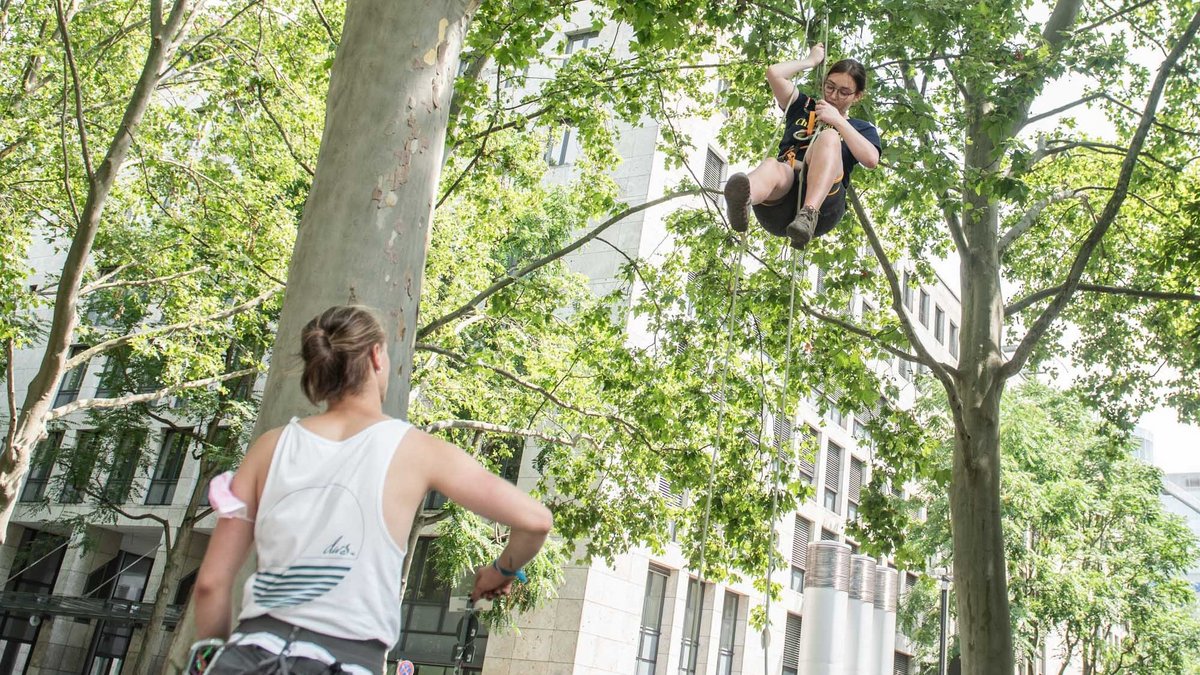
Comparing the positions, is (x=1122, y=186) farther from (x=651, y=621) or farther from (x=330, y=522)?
(x=651, y=621)

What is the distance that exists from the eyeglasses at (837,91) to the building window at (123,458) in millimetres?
20644

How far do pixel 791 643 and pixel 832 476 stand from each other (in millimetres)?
5317

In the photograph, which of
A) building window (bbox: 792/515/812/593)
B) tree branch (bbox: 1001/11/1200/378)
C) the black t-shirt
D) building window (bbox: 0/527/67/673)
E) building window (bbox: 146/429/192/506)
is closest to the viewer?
the black t-shirt

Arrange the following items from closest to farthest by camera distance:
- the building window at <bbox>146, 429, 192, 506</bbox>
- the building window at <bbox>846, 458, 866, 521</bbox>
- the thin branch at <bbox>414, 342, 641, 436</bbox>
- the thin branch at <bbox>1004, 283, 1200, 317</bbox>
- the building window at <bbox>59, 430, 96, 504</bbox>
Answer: the thin branch at <bbox>1004, 283, 1200, 317</bbox>, the thin branch at <bbox>414, 342, 641, 436</bbox>, the building window at <bbox>59, 430, 96, 504</bbox>, the building window at <bbox>146, 429, 192, 506</bbox>, the building window at <bbox>846, 458, 866, 521</bbox>

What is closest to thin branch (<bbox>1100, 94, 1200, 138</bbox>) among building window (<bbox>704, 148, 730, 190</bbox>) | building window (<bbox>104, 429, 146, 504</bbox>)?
building window (<bbox>704, 148, 730, 190</bbox>)

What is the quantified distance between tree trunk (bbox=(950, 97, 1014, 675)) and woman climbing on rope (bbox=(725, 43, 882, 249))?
149 inches

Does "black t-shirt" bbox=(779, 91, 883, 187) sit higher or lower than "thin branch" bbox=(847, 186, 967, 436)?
lower

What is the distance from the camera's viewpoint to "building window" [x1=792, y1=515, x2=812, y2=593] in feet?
93.7

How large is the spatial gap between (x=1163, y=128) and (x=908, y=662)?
98.3 ft

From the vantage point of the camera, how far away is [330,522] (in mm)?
Result: 2186

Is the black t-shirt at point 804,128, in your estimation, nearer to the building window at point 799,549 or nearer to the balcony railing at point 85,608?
the building window at point 799,549

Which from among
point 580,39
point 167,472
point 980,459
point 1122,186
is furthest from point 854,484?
point 1122,186

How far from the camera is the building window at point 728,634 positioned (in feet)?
81.7

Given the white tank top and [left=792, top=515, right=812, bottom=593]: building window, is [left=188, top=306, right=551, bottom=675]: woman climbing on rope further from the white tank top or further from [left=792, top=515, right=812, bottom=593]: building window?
[left=792, top=515, right=812, bottom=593]: building window
